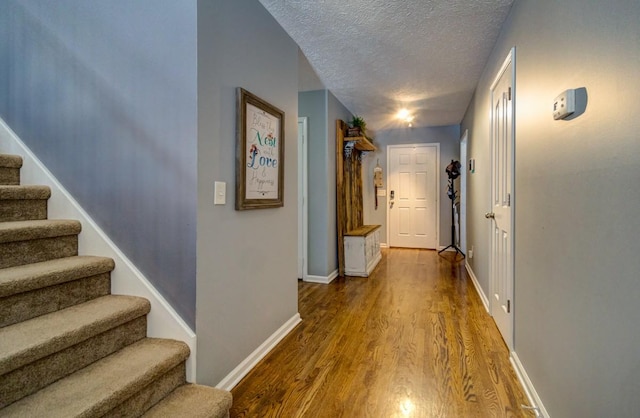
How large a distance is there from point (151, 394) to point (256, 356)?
2.56 ft

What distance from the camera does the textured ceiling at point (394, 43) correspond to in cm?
227

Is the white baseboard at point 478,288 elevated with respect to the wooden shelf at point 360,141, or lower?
lower

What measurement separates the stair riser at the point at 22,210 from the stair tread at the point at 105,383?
3.10 feet

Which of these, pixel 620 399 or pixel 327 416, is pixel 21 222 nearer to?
pixel 327 416

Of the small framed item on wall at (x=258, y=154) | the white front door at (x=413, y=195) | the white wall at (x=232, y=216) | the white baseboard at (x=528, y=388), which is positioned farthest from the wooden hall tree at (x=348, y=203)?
the white baseboard at (x=528, y=388)

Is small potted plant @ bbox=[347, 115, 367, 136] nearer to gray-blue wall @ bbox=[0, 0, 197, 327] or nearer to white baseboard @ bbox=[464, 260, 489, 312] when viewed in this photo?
white baseboard @ bbox=[464, 260, 489, 312]

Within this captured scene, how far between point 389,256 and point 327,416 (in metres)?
4.33

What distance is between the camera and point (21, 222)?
1.67 m

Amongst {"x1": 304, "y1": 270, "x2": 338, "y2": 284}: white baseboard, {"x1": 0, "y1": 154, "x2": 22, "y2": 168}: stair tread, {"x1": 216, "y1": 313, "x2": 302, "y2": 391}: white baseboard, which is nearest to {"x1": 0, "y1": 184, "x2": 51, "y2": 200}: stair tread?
{"x1": 0, "y1": 154, "x2": 22, "y2": 168}: stair tread

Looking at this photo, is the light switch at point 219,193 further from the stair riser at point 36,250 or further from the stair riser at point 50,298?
the stair riser at point 36,250

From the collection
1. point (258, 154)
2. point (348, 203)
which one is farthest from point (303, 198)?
point (258, 154)

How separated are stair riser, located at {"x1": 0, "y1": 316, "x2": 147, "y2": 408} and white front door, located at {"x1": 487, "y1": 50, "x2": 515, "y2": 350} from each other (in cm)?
229

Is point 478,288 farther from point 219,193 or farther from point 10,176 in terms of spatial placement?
point 10,176

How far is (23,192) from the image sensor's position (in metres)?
1.72
